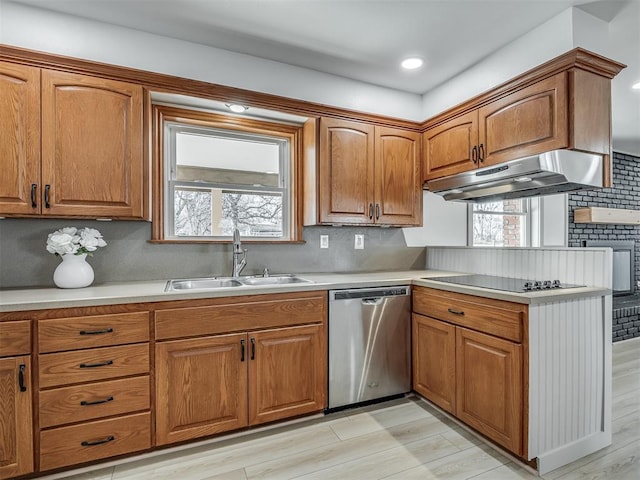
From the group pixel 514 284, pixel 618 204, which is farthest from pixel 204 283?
pixel 618 204

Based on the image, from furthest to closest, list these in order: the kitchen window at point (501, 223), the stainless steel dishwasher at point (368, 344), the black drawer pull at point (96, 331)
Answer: the kitchen window at point (501, 223) < the stainless steel dishwasher at point (368, 344) < the black drawer pull at point (96, 331)

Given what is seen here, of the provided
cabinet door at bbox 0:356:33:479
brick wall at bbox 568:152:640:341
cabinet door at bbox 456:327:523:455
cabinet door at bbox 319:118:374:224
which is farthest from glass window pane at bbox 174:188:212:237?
brick wall at bbox 568:152:640:341

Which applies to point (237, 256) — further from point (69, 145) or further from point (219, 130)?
point (69, 145)

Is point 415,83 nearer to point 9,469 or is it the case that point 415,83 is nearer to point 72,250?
point 72,250

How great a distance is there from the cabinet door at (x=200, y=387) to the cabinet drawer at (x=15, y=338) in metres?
0.56

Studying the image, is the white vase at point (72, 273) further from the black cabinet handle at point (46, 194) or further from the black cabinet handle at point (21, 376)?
the black cabinet handle at point (21, 376)

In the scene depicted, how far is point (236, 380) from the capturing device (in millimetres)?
1991

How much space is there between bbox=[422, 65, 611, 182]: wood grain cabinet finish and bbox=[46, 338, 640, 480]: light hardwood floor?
1.69m

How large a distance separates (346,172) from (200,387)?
1.77 meters

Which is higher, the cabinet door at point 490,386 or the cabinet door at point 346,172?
the cabinet door at point 346,172

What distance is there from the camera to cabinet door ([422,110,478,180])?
2555 mm

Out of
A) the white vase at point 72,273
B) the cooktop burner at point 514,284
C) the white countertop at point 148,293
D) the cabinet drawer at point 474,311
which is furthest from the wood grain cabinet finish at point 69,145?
the cooktop burner at point 514,284

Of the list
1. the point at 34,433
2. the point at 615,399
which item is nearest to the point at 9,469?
the point at 34,433

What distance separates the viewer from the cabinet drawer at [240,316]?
Answer: 1.85 meters
